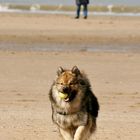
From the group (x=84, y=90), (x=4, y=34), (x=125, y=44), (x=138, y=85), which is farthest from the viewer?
(x=4, y=34)

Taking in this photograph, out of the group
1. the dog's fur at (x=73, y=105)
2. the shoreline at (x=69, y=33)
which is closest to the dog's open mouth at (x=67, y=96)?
the dog's fur at (x=73, y=105)

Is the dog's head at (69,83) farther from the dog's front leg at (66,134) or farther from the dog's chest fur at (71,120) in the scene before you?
the dog's front leg at (66,134)

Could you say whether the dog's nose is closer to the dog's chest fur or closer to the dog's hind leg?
the dog's chest fur

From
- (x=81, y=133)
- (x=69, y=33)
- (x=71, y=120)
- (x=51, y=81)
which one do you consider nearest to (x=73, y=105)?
(x=71, y=120)

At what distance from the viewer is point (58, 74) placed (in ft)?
32.2

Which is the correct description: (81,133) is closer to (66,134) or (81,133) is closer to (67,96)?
(66,134)

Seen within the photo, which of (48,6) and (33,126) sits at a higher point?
(33,126)

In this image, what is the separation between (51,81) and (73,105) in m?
7.61

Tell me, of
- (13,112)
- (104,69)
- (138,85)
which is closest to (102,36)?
(104,69)

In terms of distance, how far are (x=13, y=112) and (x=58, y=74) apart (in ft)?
12.1

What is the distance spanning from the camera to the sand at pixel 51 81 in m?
11.9

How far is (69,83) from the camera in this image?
31.4ft

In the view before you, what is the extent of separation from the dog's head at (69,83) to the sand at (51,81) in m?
1.71

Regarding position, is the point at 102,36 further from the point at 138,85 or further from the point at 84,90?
the point at 84,90
